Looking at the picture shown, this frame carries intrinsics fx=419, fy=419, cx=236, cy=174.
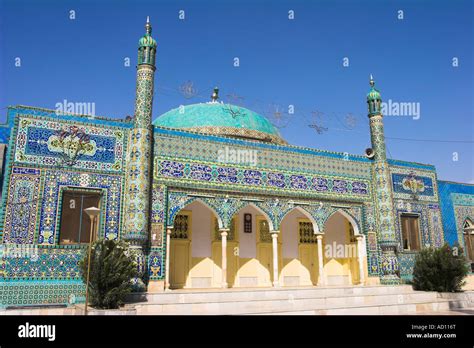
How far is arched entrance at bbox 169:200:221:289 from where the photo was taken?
15062mm

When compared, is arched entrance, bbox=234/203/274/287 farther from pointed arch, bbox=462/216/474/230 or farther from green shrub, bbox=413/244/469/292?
pointed arch, bbox=462/216/474/230

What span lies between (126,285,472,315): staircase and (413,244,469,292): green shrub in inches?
21.5

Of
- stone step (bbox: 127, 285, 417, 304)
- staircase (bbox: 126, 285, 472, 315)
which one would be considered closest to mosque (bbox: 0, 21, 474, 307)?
stone step (bbox: 127, 285, 417, 304)

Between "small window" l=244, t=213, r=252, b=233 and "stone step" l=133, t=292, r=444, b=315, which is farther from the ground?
"small window" l=244, t=213, r=252, b=233

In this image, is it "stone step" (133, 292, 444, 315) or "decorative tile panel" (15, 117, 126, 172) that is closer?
"stone step" (133, 292, 444, 315)

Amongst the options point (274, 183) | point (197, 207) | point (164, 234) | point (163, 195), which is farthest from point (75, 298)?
point (274, 183)

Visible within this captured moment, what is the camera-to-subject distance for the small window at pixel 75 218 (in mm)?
11898

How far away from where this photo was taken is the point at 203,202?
1389 cm

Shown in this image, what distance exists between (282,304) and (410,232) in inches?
336

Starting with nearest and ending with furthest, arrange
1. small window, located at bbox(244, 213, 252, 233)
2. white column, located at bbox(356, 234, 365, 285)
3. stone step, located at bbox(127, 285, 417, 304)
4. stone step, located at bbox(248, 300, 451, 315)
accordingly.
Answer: stone step, located at bbox(248, 300, 451, 315) → stone step, located at bbox(127, 285, 417, 304) → white column, located at bbox(356, 234, 365, 285) → small window, located at bbox(244, 213, 252, 233)

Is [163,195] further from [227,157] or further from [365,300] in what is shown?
[365,300]

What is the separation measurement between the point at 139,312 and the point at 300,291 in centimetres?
517

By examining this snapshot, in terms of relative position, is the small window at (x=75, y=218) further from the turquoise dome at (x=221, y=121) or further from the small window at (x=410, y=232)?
the small window at (x=410, y=232)

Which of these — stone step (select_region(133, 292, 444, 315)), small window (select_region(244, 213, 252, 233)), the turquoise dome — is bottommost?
stone step (select_region(133, 292, 444, 315))
